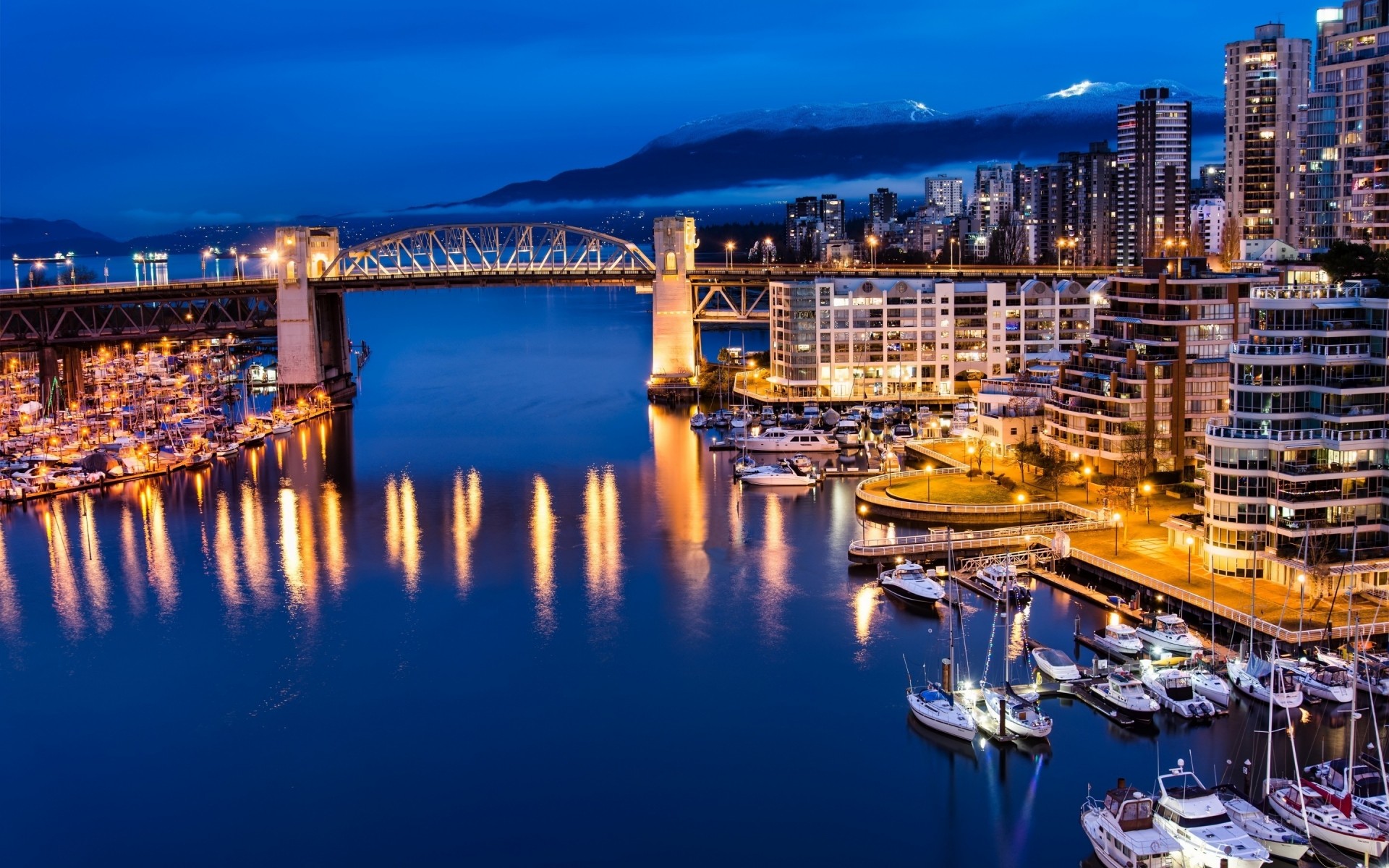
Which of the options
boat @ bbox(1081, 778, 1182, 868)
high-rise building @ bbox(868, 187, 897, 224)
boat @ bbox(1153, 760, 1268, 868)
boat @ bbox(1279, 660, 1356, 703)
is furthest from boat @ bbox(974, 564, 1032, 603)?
high-rise building @ bbox(868, 187, 897, 224)

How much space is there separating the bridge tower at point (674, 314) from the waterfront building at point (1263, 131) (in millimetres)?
17809

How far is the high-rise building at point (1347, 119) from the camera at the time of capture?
112 ft

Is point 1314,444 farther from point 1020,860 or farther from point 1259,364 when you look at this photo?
point 1020,860

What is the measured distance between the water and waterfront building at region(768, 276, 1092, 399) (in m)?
9.94

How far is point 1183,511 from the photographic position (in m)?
21.1

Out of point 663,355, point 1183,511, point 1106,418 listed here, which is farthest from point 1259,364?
point 663,355

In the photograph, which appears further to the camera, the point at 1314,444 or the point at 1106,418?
the point at 1106,418

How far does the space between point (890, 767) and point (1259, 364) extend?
722cm

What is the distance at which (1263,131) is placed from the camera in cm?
5056

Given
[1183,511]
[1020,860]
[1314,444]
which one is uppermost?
[1314,444]

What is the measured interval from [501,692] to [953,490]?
34.0ft

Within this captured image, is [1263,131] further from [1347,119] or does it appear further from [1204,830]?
[1204,830]

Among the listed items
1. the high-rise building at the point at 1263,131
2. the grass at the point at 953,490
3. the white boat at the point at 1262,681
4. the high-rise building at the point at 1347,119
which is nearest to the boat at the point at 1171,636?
the white boat at the point at 1262,681

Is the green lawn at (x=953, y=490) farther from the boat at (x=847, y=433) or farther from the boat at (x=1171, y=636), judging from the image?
the boat at (x=1171, y=636)
